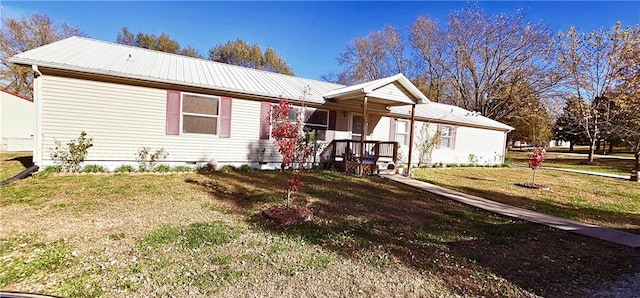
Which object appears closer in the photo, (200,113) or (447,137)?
(200,113)

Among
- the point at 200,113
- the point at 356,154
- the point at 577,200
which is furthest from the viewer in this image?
the point at 356,154

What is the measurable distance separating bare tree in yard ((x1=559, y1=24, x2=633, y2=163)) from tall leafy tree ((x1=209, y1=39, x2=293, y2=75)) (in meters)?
24.8

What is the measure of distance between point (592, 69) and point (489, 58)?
22.3 feet

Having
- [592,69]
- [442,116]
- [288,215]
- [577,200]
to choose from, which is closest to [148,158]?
[288,215]

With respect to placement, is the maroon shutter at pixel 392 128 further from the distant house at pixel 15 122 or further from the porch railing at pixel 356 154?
the distant house at pixel 15 122

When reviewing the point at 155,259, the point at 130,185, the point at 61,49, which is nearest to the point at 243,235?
the point at 155,259

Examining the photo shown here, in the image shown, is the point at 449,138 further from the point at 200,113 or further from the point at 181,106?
the point at 181,106

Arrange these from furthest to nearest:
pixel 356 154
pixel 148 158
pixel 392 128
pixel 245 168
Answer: pixel 392 128, pixel 356 154, pixel 245 168, pixel 148 158

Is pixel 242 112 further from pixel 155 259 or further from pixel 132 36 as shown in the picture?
pixel 132 36

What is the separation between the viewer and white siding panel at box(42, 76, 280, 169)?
7.64 m

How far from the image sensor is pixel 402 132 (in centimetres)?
1423

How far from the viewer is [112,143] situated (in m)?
8.34

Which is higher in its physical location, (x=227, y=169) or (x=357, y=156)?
(x=357, y=156)

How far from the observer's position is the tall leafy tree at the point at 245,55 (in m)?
29.5
